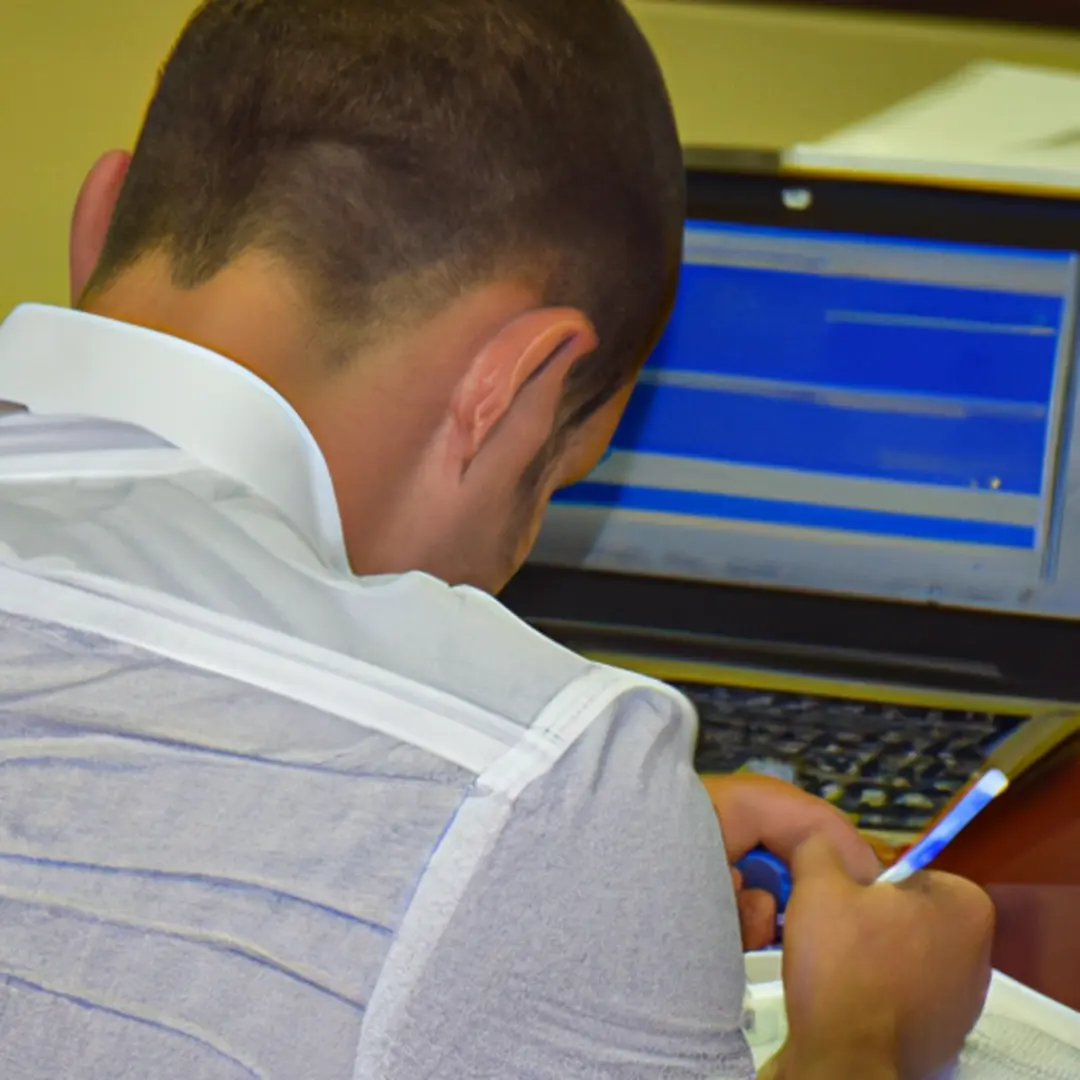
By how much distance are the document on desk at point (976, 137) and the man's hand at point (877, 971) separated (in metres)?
0.42

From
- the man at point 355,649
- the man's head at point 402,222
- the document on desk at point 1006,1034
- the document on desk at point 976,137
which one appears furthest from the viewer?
the document on desk at point 976,137

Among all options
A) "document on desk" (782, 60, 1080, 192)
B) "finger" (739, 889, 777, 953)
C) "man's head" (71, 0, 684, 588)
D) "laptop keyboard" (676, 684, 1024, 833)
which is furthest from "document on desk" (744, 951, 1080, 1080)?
"document on desk" (782, 60, 1080, 192)

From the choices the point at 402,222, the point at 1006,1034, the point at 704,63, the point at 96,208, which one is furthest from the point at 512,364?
the point at 704,63

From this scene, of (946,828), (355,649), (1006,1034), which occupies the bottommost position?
(1006,1034)

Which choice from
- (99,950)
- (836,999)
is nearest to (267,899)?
(99,950)

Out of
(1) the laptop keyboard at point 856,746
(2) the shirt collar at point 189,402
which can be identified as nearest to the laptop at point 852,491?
(1) the laptop keyboard at point 856,746

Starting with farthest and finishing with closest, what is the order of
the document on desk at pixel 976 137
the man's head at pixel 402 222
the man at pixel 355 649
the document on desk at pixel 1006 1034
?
the document on desk at pixel 976 137 → the document on desk at pixel 1006 1034 → the man's head at pixel 402 222 → the man at pixel 355 649

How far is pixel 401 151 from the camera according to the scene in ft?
1.57

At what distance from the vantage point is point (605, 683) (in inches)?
15.4

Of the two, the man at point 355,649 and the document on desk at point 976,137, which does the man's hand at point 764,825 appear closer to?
the man at point 355,649

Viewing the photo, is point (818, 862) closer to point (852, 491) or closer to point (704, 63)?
point (852, 491)

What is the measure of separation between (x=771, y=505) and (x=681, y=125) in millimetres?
263

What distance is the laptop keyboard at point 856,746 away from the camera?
0.78 metres

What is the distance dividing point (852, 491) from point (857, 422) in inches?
1.7
